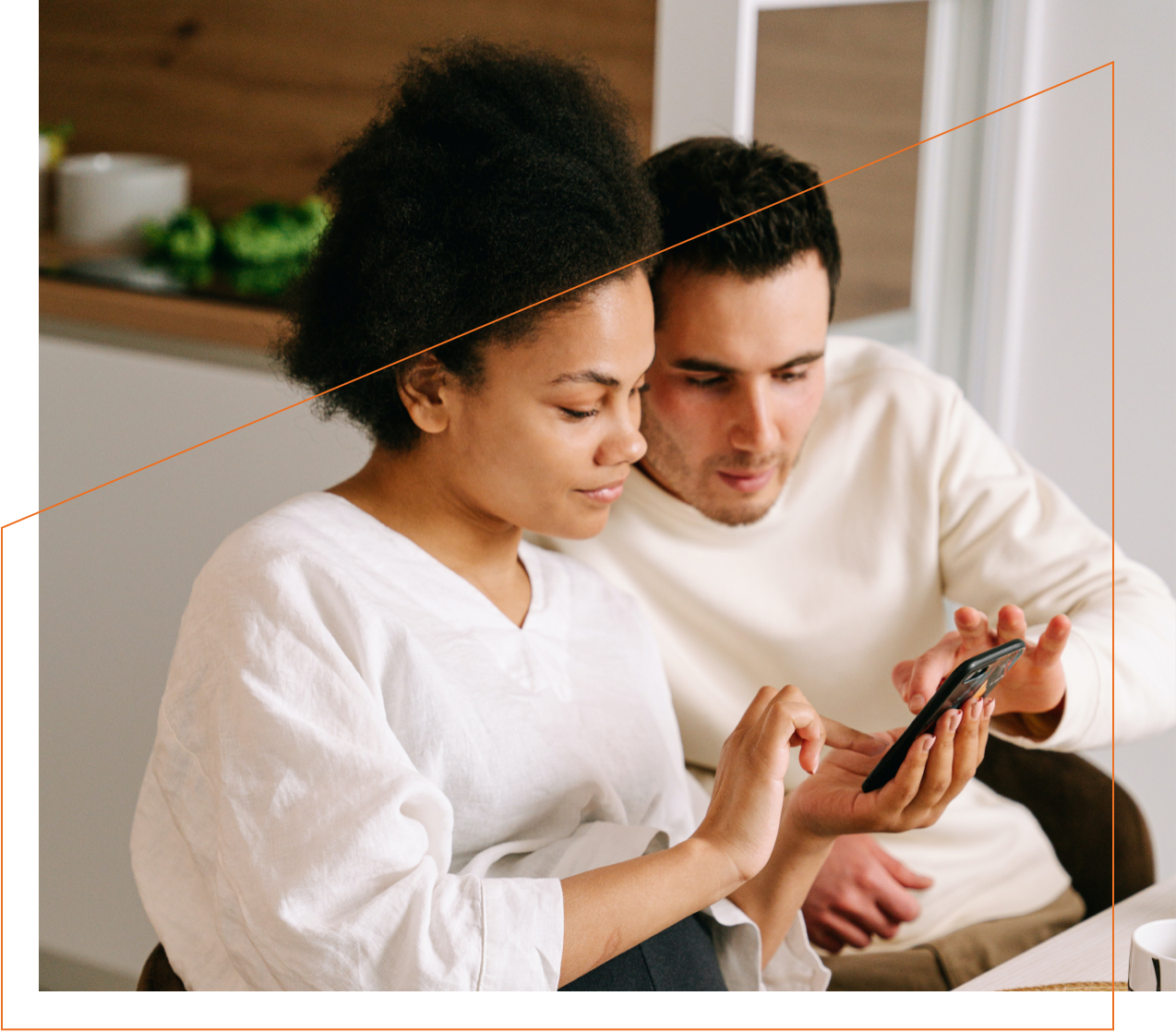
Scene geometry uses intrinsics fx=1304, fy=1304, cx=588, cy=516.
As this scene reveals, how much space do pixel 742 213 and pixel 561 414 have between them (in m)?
0.17

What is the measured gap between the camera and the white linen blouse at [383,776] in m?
0.56

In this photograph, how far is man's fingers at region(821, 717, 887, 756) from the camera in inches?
24.4

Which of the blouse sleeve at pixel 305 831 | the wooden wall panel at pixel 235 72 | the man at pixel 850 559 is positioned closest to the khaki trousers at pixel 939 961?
the man at pixel 850 559

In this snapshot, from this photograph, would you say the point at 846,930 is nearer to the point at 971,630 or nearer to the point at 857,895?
the point at 857,895

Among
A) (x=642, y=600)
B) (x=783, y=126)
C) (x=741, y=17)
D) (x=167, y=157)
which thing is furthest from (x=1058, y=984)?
(x=167, y=157)

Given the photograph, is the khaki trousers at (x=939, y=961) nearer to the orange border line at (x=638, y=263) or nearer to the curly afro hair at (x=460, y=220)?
the orange border line at (x=638, y=263)

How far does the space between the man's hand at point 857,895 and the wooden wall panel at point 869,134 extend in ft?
1.04

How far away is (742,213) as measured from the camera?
699 millimetres

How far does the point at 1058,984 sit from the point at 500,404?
397 millimetres

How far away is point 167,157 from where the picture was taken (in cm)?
214

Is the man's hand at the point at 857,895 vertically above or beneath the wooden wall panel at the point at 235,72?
beneath

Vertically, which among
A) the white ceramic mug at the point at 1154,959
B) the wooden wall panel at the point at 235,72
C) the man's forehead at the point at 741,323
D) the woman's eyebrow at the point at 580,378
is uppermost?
the wooden wall panel at the point at 235,72

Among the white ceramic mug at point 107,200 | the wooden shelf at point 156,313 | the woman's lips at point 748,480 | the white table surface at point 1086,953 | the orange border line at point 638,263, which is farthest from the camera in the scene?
the white ceramic mug at point 107,200

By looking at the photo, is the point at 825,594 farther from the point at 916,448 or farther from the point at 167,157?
the point at 167,157
